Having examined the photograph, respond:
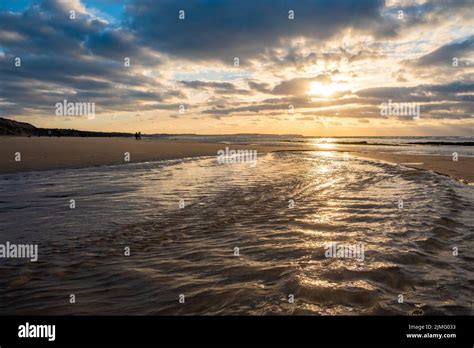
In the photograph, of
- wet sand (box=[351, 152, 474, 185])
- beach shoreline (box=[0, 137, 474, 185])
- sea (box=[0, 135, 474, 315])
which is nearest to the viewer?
sea (box=[0, 135, 474, 315])

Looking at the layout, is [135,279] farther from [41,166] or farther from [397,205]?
[41,166]

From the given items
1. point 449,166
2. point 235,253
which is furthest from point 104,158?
point 449,166

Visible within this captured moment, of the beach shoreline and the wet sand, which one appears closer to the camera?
the wet sand

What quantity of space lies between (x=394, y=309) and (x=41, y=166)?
21.8 meters

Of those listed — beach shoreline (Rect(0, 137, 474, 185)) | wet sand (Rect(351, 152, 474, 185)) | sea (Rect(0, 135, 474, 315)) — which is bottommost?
sea (Rect(0, 135, 474, 315))

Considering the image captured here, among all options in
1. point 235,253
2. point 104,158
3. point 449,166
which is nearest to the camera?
point 235,253

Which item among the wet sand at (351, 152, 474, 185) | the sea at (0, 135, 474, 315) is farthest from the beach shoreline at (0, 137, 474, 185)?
the sea at (0, 135, 474, 315)

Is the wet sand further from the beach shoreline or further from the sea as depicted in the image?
the sea

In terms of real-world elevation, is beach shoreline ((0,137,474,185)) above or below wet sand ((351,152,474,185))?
above

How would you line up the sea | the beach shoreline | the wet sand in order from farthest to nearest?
the beach shoreline < the wet sand < the sea

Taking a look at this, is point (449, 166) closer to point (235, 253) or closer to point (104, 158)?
point (235, 253)
